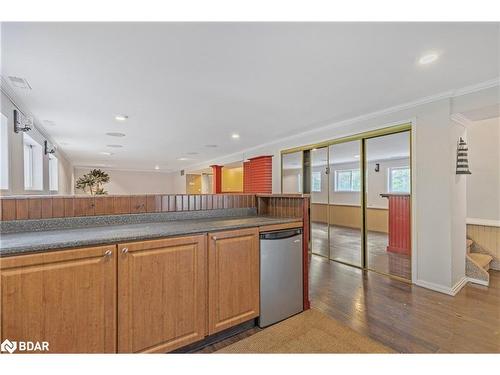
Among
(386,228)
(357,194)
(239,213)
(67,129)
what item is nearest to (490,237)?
(386,228)

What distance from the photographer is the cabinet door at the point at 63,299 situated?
3.82ft

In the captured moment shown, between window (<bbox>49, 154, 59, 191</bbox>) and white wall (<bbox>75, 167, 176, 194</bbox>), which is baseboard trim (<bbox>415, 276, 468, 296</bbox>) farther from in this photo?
white wall (<bbox>75, 167, 176, 194</bbox>)

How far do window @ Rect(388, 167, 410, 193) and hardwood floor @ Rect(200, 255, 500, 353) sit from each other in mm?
1274

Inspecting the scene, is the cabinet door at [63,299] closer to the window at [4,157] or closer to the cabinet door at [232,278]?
the cabinet door at [232,278]

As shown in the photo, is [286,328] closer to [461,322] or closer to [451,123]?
[461,322]

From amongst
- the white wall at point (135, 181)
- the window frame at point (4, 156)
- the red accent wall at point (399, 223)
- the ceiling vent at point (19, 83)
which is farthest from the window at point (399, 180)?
the white wall at point (135, 181)

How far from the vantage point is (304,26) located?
1.58 metres

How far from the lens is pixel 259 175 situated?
5789 millimetres

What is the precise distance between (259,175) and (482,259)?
4.12m

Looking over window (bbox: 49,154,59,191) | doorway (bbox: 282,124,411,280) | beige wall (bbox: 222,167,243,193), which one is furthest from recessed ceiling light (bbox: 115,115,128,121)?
beige wall (bbox: 222,167,243,193)

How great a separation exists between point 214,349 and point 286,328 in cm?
61

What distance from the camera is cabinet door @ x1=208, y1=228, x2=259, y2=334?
1750 millimetres

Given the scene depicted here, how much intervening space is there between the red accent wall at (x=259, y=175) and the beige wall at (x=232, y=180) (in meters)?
2.81

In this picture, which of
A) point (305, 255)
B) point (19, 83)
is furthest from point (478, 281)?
point (19, 83)
